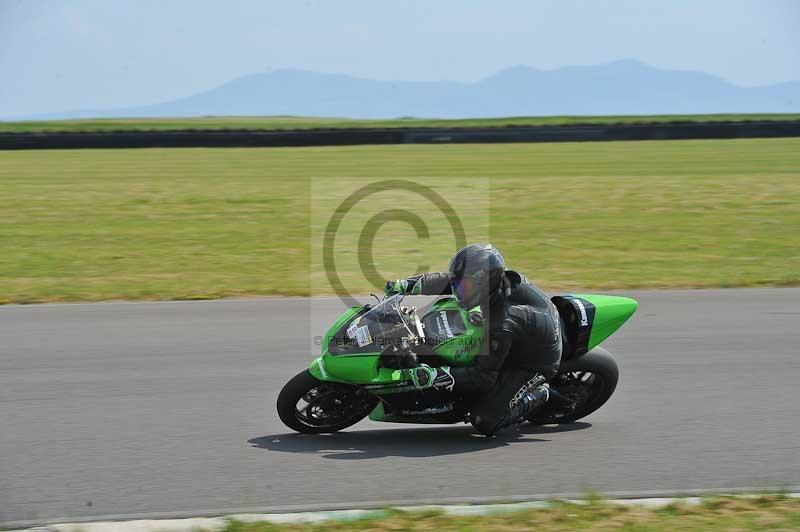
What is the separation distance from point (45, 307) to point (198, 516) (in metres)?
6.92

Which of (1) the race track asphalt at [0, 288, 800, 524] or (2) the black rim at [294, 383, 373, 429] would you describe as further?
(2) the black rim at [294, 383, 373, 429]

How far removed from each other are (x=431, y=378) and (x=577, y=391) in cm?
129

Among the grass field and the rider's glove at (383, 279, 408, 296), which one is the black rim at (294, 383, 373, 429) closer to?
the rider's glove at (383, 279, 408, 296)

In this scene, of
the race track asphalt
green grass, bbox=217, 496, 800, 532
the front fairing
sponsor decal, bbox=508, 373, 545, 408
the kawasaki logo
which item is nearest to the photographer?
green grass, bbox=217, 496, 800, 532

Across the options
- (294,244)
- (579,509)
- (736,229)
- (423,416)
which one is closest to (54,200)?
(294,244)

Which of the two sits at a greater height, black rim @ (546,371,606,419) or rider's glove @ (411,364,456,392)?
rider's glove @ (411,364,456,392)

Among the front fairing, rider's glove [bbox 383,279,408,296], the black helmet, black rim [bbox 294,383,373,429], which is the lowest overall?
black rim [bbox 294,383,373,429]

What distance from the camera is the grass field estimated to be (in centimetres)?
1332

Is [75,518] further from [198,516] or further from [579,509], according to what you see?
[579,509]

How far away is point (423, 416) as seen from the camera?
246 inches

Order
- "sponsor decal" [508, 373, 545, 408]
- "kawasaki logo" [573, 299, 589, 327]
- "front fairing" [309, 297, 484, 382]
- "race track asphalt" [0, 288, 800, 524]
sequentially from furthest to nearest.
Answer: "kawasaki logo" [573, 299, 589, 327]
"sponsor decal" [508, 373, 545, 408]
"front fairing" [309, 297, 484, 382]
"race track asphalt" [0, 288, 800, 524]

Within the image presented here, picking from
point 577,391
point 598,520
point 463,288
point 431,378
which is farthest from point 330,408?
point 598,520

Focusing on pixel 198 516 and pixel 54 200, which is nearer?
pixel 198 516

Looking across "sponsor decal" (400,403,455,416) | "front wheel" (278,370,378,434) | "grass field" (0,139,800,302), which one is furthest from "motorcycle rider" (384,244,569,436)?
"grass field" (0,139,800,302)
